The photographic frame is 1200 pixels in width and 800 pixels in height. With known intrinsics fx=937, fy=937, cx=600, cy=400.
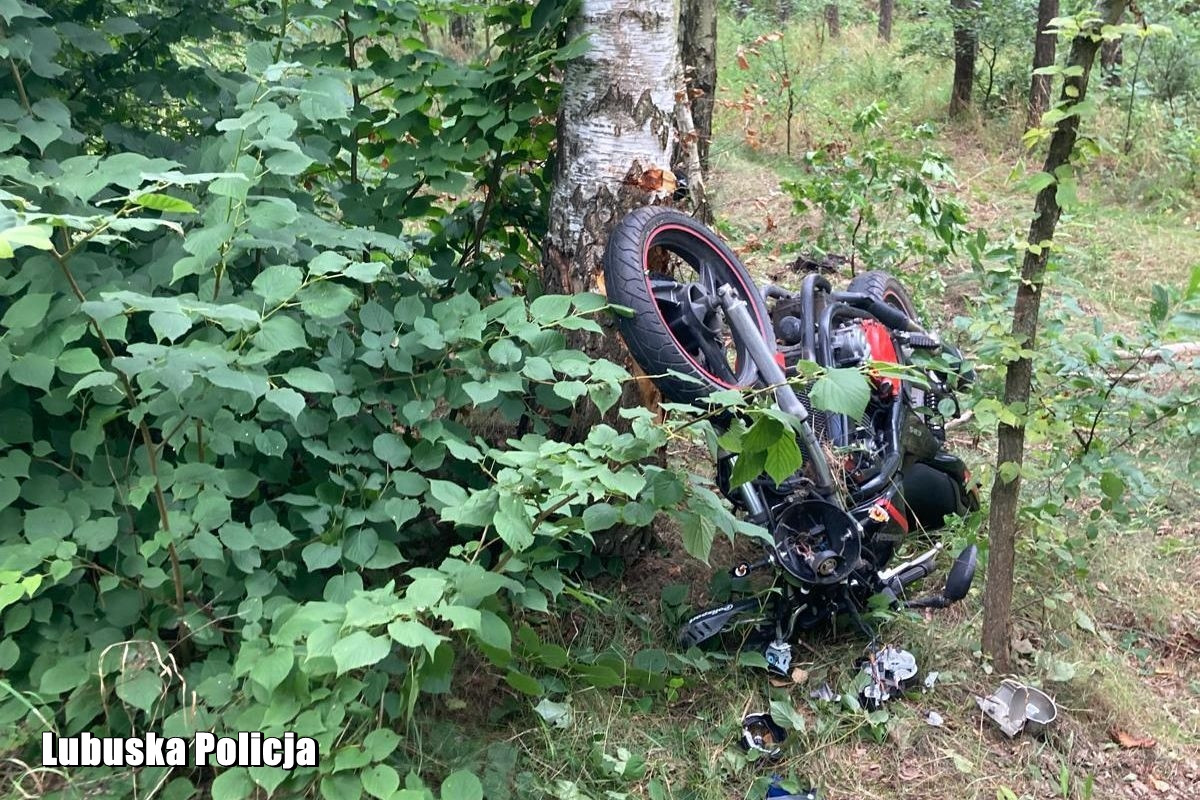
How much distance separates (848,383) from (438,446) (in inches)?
45.7

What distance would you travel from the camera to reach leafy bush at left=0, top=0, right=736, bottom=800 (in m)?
1.97

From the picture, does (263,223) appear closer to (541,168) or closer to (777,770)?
(541,168)

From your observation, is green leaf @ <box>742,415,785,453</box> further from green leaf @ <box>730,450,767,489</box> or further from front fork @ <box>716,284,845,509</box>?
front fork @ <box>716,284,845,509</box>

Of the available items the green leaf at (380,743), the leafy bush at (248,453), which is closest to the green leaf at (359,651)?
the leafy bush at (248,453)

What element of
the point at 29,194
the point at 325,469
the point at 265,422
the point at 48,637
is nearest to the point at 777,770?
the point at 325,469

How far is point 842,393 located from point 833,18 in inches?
621

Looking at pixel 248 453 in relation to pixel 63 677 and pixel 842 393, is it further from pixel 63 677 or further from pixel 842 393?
pixel 842 393

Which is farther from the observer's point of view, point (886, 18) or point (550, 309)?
point (886, 18)

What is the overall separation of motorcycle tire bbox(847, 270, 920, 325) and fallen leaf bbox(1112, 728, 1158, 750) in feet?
6.72

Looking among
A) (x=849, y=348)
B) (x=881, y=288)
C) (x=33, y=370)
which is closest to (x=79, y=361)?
(x=33, y=370)

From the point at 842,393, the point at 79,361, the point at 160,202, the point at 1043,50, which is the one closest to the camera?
the point at 160,202

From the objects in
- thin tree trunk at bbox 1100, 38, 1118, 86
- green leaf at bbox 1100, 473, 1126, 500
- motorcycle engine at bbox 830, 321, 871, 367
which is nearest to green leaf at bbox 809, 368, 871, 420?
green leaf at bbox 1100, 473, 1126, 500

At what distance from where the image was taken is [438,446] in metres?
2.54

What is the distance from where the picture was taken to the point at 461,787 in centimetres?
211
